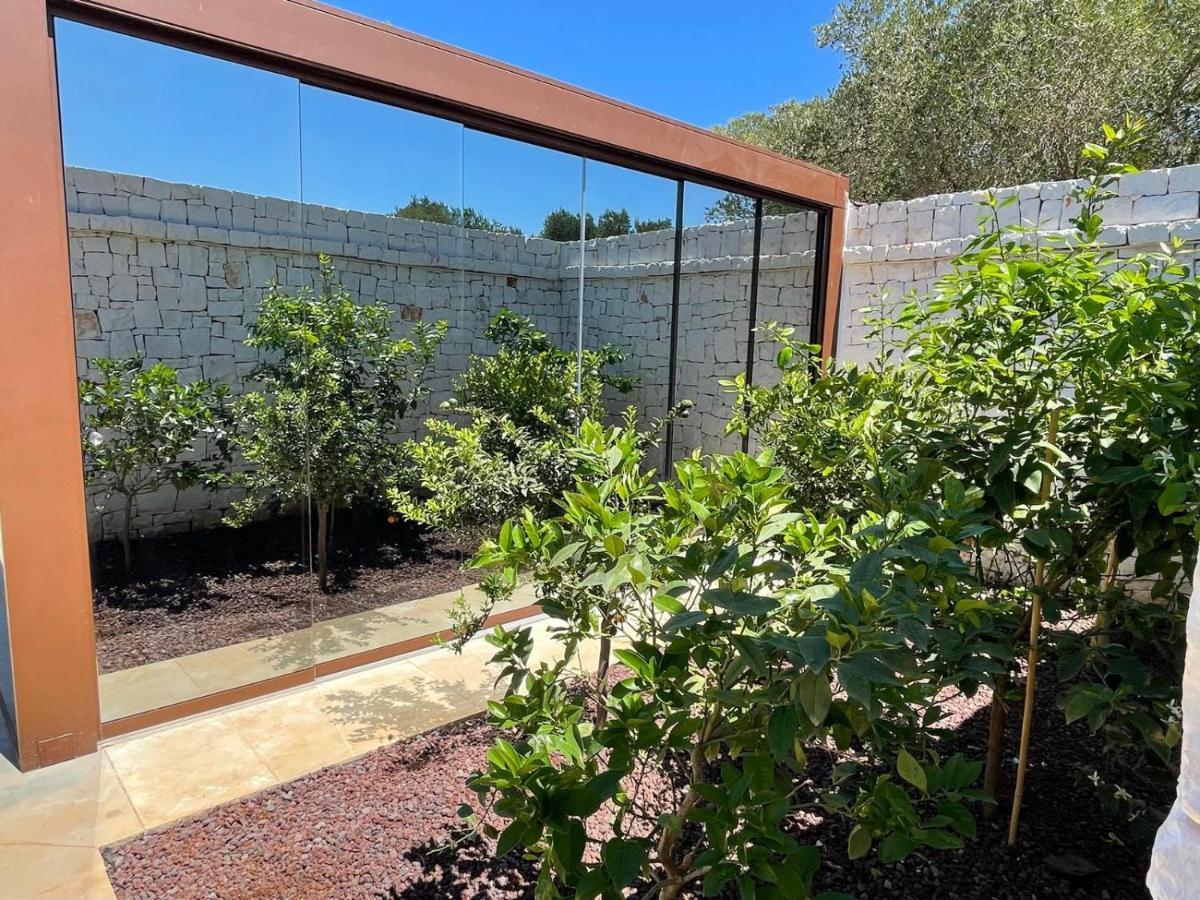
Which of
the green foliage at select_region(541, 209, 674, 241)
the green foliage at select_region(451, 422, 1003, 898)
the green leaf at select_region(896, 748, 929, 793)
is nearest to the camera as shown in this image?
the green foliage at select_region(451, 422, 1003, 898)

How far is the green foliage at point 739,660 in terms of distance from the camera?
1.15 m

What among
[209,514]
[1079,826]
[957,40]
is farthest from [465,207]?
[957,40]

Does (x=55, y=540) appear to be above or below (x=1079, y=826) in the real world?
above

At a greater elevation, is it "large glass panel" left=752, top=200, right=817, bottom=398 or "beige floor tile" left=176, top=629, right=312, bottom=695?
"large glass panel" left=752, top=200, right=817, bottom=398

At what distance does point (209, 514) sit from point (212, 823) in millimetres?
1406

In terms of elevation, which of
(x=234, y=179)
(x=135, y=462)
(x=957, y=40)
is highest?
(x=957, y=40)

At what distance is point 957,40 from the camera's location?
355 inches

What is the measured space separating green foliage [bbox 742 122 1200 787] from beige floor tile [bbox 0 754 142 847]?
2.76m

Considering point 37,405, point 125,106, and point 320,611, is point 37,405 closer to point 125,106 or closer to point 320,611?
point 125,106

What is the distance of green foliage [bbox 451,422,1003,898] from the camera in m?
1.15

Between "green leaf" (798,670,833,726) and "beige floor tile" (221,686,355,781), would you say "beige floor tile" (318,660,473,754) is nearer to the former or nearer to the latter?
"beige floor tile" (221,686,355,781)

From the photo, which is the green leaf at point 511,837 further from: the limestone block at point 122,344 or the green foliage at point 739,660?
the limestone block at point 122,344

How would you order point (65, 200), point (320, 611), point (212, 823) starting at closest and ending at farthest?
point (212, 823), point (65, 200), point (320, 611)

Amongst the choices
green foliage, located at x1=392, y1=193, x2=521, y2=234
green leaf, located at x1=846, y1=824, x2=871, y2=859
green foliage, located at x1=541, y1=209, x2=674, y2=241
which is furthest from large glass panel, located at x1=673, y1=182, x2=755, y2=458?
green leaf, located at x1=846, y1=824, x2=871, y2=859
